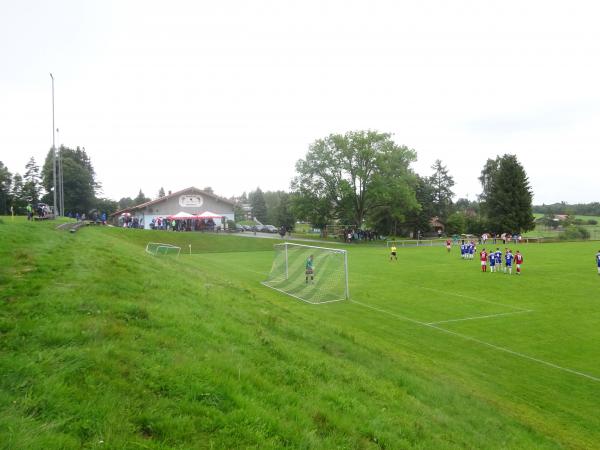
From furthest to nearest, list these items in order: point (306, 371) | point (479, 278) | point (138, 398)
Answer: point (479, 278) → point (306, 371) → point (138, 398)

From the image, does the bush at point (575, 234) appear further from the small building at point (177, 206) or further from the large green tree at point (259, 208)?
the large green tree at point (259, 208)

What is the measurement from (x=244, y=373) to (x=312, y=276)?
18987 mm

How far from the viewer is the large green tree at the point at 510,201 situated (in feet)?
255

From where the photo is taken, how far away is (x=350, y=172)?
219 feet

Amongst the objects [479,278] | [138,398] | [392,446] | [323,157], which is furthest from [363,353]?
[323,157]

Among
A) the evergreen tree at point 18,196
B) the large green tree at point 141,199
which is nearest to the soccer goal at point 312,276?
the evergreen tree at point 18,196

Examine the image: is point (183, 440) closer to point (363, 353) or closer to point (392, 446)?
point (392, 446)

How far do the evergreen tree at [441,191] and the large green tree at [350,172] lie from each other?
21248 millimetres

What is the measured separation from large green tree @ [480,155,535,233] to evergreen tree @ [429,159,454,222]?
8.55 m

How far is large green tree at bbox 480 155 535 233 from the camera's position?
255ft

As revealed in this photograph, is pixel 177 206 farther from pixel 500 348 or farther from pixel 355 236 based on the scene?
pixel 500 348

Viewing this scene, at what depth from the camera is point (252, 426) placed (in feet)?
14.7

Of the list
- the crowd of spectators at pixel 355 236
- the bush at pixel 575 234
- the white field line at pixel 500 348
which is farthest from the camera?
the bush at pixel 575 234

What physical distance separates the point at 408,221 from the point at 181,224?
143 feet
